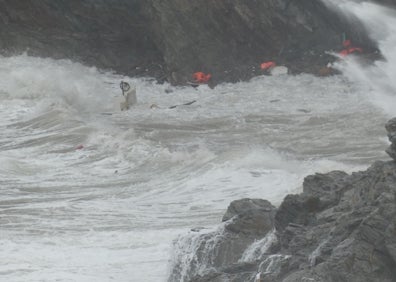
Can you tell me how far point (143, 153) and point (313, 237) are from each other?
7.68 m

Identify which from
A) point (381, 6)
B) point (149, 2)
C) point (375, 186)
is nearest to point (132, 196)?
point (375, 186)

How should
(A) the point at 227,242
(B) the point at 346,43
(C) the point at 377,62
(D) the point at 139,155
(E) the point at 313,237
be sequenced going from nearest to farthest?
(E) the point at 313,237 → (A) the point at 227,242 → (D) the point at 139,155 → (C) the point at 377,62 → (B) the point at 346,43

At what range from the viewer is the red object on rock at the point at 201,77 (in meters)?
19.1

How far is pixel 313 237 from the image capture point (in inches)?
267

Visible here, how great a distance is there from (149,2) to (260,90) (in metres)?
3.93

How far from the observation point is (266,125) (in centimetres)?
1573

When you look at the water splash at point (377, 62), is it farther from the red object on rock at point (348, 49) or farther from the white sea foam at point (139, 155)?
the white sea foam at point (139, 155)

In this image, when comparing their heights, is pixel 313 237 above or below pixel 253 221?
above

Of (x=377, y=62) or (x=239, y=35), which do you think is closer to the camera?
(x=377, y=62)

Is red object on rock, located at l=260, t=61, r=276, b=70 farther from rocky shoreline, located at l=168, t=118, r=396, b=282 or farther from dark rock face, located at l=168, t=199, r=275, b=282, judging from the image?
dark rock face, located at l=168, t=199, r=275, b=282

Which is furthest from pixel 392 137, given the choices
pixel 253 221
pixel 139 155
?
pixel 139 155

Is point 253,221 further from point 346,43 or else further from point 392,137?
point 346,43

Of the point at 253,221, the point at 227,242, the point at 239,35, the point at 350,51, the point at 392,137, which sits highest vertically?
the point at 239,35

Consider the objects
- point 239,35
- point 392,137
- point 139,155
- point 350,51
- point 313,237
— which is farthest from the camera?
point 239,35
